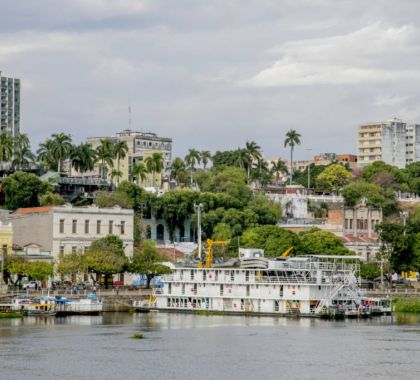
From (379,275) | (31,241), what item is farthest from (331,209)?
(31,241)

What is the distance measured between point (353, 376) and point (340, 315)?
36.7 m

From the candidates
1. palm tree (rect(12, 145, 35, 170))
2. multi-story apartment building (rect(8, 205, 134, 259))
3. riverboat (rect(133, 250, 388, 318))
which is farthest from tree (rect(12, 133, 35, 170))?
riverboat (rect(133, 250, 388, 318))

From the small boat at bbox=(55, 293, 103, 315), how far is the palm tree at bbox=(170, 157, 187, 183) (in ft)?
282

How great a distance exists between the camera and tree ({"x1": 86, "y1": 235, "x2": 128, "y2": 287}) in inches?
4707

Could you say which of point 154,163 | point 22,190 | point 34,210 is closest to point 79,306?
point 34,210

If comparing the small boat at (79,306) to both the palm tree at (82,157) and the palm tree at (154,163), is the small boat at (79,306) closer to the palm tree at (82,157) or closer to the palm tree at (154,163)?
the palm tree at (82,157)

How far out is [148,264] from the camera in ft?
407

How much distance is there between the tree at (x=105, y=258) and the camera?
392ft

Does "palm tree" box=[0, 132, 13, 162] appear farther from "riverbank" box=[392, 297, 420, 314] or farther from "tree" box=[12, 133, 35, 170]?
"riverbank" box=[392, 297, 420, 314]

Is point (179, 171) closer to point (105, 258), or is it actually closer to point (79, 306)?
point (105, 258)

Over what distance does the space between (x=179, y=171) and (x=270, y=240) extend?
58.6 metres

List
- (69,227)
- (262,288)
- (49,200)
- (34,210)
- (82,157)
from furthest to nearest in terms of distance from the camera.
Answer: (82,157) → (49,200) → (34,210) → (69,227) → (262,288)

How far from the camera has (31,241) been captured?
434 ft

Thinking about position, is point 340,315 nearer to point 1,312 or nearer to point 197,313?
point 197,313
